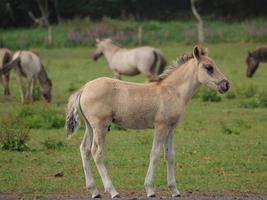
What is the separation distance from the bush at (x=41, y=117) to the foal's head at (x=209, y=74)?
821 cm

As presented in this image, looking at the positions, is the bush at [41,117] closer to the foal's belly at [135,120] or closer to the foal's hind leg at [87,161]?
the foal's hind leg at [87,161]

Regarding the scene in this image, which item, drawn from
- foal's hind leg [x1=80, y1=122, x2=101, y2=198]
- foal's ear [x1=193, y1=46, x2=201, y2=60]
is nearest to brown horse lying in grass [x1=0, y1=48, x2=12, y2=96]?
foal's hind leg [x1=80, y1=122, x2=101, y2=198]

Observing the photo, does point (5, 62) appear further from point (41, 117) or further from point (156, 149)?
point (156, 149)

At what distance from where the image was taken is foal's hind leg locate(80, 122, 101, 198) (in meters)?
11.8

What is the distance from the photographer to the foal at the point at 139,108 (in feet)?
38.7

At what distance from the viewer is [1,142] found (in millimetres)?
16281

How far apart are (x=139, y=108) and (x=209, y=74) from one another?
1109 mm

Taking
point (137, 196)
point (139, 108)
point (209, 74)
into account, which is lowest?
point (137, 196)

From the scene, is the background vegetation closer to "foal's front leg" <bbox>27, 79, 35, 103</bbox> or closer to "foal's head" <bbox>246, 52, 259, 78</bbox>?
"foal's head" <bbox>246, 52, 259, 78</bbox>

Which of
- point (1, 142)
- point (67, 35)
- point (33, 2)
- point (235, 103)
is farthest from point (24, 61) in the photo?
point (33, 2)

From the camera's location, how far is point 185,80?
12328 millimetres

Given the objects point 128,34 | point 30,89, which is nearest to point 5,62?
point 30,89

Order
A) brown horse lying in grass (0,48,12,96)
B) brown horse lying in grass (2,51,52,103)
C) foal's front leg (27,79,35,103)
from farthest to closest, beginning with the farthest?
brown horse lying in grass (0,48,12,96)
brown horse lying in grass (2,51,52,103)
foal's front leg (27,79,35,103)

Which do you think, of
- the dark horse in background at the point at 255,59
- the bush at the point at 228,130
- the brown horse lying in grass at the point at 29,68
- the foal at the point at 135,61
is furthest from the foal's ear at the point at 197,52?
the dark horse in background at the point at 255,59
